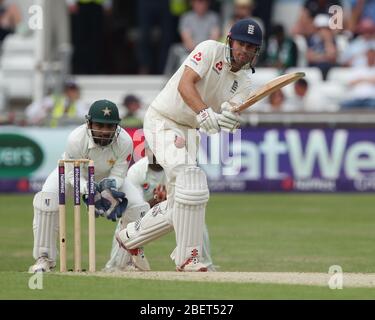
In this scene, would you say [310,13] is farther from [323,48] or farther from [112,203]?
[112,203]

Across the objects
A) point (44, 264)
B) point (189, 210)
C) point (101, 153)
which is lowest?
point (44, 264)

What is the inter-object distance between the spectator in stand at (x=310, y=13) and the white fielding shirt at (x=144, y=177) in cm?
932

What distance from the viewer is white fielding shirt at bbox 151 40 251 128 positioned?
9.36m

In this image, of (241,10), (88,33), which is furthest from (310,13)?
(88,33)

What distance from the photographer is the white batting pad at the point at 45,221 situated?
9.87 m

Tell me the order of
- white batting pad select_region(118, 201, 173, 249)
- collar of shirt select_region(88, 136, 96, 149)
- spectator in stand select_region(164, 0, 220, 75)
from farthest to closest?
spectator in stand select_region(164, 0, 220, 75) < collar of shirt select_region(88, 136, 96, 149) < white batting pad select_region(118, 201, 173, 249)

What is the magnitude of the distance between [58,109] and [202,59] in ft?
31.2

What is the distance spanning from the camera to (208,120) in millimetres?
9070

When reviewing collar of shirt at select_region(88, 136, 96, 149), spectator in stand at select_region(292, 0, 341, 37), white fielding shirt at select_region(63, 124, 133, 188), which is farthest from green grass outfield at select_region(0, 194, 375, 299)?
spectator in stand at select_region(292, 0, 341, 37)

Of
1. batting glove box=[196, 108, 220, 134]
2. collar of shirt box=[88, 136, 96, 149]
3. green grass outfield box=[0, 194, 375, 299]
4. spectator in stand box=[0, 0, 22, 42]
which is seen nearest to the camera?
green grass outfield box=[0, 194, 375, 299]

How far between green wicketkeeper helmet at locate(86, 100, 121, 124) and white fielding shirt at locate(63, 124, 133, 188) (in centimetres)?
26

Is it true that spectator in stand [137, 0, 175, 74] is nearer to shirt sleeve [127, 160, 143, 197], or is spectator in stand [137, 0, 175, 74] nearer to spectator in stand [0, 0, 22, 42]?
spectator in stand [0, 0, 22, 42]

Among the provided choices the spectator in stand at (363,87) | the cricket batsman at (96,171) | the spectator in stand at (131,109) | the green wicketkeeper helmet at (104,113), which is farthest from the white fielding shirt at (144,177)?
the spectator in stand at (363,87)

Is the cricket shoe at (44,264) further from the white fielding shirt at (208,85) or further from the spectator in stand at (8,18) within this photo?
the spectator in stand at (8,18)
